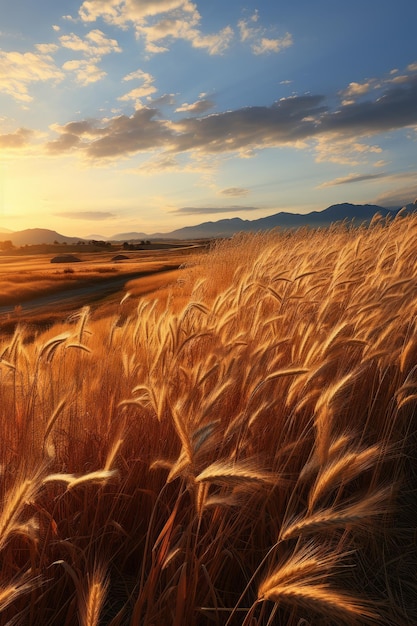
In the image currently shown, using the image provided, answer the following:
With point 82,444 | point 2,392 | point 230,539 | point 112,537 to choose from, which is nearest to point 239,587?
point 230,539


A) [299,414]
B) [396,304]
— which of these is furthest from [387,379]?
[299,414]

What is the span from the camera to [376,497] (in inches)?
46.0

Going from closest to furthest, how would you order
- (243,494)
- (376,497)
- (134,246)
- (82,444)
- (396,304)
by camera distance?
(376,497)
(243,494)
(82,444)
(396,304)
(134,246)

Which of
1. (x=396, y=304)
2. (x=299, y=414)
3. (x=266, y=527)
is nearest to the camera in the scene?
(x=266, y=527)

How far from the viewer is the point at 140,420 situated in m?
2.14

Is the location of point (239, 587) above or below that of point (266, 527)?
below

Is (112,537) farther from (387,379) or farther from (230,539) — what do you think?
(387,379)

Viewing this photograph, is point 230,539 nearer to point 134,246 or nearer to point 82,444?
point 82,444

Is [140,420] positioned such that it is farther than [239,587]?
Yes

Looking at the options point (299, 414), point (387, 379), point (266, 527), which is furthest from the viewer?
point (387, 379)

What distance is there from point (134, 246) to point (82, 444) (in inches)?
2160

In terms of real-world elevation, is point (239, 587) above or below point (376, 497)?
below

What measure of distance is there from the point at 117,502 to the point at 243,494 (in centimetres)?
46

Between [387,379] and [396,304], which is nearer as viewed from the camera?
[387,379]
